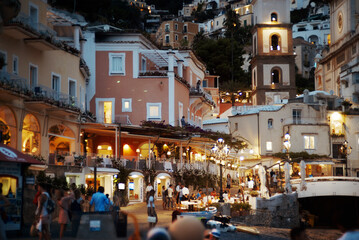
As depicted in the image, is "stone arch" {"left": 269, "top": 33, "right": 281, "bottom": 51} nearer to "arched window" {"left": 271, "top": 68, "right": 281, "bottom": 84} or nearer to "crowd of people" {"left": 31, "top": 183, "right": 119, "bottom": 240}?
"arched window" {"left": 271, "top": 68, "right": 281, "bottom": 84}

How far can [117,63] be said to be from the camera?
51375mm

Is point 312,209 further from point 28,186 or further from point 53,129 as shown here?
point 28,186

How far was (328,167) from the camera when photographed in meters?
66.2

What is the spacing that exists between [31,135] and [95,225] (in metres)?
25.2

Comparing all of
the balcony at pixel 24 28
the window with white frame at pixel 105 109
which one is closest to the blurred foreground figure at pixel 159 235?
the balcony at pixel 24 28

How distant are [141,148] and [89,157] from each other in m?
14.0

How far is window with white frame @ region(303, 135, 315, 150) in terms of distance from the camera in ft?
221

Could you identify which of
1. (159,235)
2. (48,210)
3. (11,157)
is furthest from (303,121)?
(159,235)

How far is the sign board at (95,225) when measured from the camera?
10559mm

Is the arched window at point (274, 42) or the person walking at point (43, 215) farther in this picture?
the arched window at point (274, 42)

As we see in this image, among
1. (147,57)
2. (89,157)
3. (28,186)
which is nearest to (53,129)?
(89,157)

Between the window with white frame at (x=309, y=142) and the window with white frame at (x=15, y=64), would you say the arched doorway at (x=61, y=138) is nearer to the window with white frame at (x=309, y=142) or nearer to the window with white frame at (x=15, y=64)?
the window with white frame at (x=15, y=64)

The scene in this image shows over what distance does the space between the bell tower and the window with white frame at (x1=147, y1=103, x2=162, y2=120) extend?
36.5 metres

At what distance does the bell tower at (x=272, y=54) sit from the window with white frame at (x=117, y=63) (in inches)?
1500
